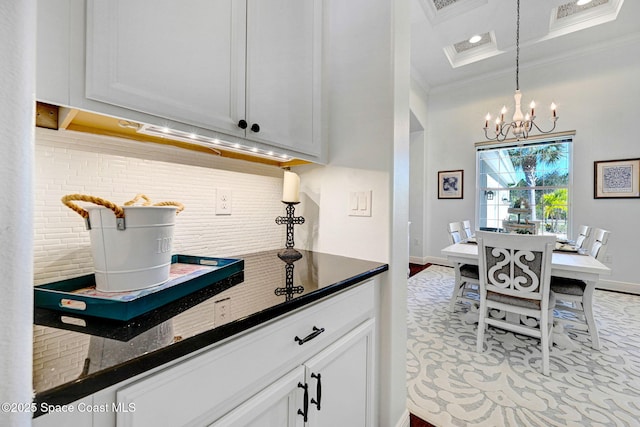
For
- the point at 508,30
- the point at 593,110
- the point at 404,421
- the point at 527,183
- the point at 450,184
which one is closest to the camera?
the point at 404,421

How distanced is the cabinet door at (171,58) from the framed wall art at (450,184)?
4.75 m

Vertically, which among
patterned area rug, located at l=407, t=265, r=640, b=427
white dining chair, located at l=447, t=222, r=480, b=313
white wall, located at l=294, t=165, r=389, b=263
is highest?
white wall, located at l=294, t=165, r=389, b=263

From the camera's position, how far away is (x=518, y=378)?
5.61 ft

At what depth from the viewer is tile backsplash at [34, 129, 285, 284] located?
29.1 inches

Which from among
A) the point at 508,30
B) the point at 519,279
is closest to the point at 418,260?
the point at 519,279

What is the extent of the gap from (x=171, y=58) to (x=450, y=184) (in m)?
5.01

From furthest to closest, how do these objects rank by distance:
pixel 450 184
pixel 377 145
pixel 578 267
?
pixel 450 184 → pixel 578 267 → pixel 377 145

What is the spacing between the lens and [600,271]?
1793 mm

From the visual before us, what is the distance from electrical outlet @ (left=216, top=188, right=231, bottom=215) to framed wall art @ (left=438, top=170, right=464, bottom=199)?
15.1ft

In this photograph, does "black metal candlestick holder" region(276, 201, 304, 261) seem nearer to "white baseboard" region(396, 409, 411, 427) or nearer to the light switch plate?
the light switch plate

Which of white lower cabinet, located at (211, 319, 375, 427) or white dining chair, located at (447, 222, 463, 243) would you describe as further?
white dining chair, located at (447, 222, 463, 243)

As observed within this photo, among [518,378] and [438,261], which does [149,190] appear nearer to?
[518,378]

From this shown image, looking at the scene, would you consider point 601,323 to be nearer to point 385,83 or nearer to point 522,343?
point 522,343

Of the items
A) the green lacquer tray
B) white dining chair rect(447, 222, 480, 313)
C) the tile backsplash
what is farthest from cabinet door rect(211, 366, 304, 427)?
white dining chair rect(447, 222, 480, 313)
